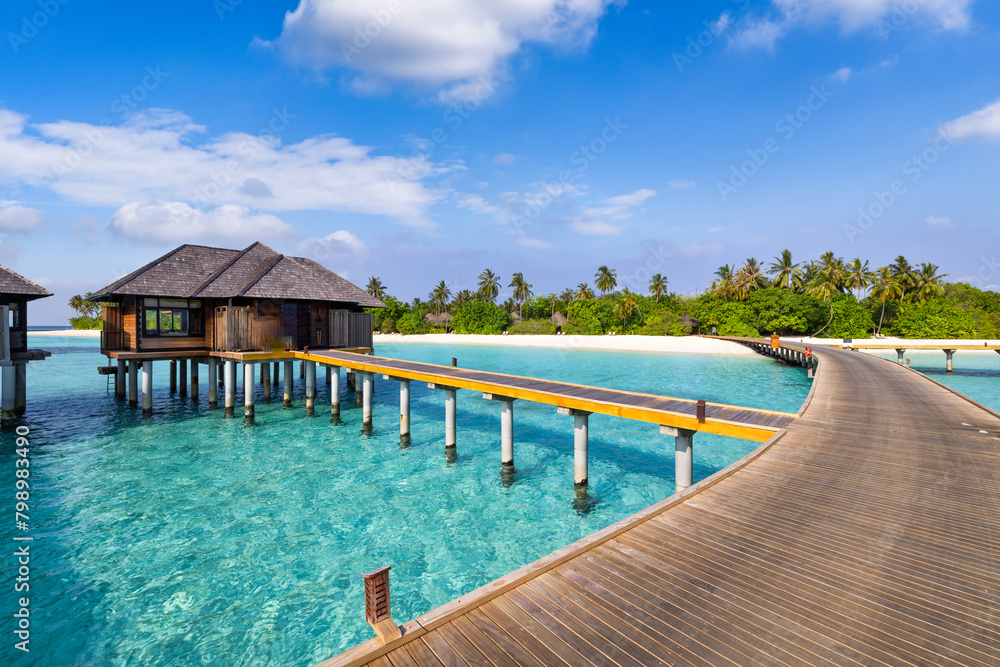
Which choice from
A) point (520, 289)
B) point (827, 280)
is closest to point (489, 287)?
point (520, 289)

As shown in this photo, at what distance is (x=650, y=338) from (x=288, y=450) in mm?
53093

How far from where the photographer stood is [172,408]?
2259cm

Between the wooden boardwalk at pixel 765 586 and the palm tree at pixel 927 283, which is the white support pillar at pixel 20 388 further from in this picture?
the palm tree at pixel 927 283

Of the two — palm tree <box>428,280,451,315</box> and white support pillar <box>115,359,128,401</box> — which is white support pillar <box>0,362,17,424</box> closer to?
white support pillar <box>115,359,128,401</box>

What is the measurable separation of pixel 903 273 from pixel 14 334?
3414 inches

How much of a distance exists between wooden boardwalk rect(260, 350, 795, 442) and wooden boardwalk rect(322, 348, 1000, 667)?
2159mm

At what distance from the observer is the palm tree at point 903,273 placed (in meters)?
59.3

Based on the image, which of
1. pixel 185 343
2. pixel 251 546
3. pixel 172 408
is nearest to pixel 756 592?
pixel 251 546

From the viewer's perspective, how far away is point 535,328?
7850 centimetres

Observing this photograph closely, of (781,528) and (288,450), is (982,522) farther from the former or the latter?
(288,450)

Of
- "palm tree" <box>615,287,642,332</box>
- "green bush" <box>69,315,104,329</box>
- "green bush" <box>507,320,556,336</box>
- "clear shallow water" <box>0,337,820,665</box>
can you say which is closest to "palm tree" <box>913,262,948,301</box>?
"palm tree" <box>615,287,642,332</box>

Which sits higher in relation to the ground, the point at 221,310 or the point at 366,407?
the point at 221,310

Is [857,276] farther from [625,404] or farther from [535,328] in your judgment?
[625,404]

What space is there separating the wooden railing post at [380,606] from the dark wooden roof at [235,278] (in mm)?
19436
